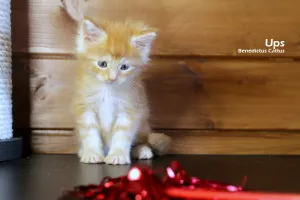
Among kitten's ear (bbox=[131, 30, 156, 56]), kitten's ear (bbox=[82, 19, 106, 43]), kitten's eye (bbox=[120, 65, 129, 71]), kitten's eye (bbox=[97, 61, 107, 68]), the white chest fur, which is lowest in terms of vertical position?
the white chest fur

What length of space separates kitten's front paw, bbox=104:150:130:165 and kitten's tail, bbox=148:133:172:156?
166mm

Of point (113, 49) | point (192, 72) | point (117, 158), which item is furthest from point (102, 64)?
point (192, 72)

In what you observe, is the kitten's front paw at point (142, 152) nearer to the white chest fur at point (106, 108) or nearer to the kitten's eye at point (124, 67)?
the white chest fur at point (106, 108)

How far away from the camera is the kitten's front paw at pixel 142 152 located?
4.24 ft

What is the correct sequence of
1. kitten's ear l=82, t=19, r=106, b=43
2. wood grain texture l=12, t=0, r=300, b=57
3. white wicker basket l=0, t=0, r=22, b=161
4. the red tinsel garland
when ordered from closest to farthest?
the red tinsel garland, kitten's ear l=82, t=19, r=106, b=43, white wicker basket l=0, t=0, r=22, b=161, wood grain texture l=12, t=0, r=300, b=57

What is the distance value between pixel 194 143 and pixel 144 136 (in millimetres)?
227

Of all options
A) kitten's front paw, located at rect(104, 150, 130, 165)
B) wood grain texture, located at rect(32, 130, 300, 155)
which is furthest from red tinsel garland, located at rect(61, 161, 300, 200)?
wood grain texture, located at rect(32, 130, 300, 155)

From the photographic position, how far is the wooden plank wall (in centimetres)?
143

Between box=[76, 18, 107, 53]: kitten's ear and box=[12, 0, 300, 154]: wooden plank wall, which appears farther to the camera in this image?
box=[12, 0, 300, 154]: wooden plank wall

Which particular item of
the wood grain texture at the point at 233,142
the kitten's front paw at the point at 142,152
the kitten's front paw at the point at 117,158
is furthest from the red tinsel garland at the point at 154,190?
the wood grain texture at the point at 233,142

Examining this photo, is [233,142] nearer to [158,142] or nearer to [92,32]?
[158,142]

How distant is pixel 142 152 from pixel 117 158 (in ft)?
0.47

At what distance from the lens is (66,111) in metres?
1.45

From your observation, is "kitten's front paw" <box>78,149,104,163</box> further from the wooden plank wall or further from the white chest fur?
the wooden plank wall
